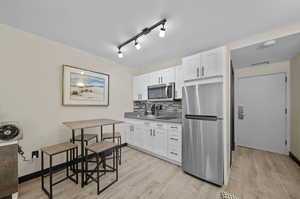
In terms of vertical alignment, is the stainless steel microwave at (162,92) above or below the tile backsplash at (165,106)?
above

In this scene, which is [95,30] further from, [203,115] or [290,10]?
[290,10]

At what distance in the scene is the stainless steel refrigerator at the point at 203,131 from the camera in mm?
1795

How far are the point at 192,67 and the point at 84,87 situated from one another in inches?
89.7

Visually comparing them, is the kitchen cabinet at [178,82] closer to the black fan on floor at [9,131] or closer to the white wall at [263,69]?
the white wall at [263,69]

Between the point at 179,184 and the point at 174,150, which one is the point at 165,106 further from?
the point at 179,184

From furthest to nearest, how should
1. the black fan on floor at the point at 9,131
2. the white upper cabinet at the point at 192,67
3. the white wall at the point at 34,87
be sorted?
1. the white upper cabinet at the point at 192,67
2. the white wall at the point at 34,87
3. the black fan on floor at the point at 9,131

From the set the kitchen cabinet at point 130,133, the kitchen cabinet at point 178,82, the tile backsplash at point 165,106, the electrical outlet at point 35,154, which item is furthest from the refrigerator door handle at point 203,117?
the electrical outlet at point 35,154

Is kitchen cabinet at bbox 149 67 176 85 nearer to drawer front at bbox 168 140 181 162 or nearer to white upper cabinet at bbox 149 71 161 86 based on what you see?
white upper cabinet at bbox 149 71 161 86

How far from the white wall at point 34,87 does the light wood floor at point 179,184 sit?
2.38 ft

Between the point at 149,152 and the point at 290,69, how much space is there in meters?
3.94

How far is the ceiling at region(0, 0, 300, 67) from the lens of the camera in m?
1.32

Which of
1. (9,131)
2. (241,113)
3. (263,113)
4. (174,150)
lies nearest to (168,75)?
(174,150)

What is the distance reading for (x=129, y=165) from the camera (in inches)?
94.3

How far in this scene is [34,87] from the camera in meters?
1.95
